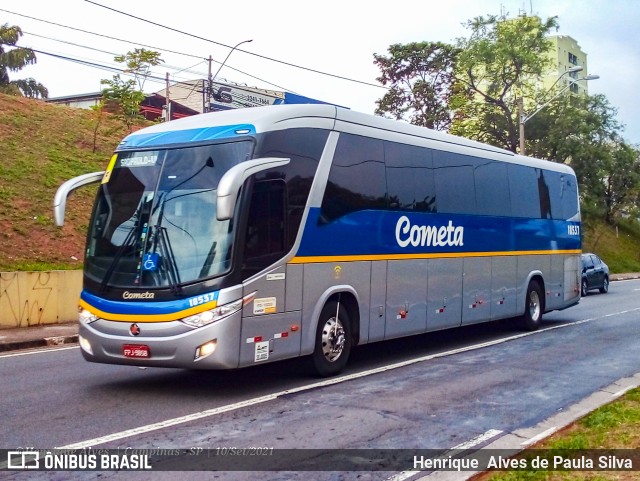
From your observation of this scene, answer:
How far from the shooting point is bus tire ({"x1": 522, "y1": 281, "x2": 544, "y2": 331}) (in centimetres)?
1681

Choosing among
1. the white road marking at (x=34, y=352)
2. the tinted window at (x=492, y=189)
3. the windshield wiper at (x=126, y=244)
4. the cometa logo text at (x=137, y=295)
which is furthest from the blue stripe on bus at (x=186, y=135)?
the tinted window at (x=492, y=189)

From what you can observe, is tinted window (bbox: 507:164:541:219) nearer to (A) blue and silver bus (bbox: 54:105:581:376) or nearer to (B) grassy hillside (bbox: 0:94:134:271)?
(A) blue and silver bus (bbox: 54:105:581:376)

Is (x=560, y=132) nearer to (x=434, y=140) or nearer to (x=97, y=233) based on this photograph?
(x=434, y=140)

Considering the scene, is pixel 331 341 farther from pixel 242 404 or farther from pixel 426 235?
pixel 426 235

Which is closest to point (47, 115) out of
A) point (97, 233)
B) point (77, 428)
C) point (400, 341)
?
point (400, 341)

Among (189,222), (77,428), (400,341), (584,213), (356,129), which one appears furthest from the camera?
(584,213)

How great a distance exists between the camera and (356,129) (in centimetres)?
1139

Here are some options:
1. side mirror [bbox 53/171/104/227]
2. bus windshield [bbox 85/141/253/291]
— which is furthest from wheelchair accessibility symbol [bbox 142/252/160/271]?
side mirror [bbox 53/171/104/227]

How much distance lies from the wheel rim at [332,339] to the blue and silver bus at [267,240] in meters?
0.02

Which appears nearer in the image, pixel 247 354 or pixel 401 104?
pixel 247 354

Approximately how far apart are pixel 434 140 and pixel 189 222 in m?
5.73

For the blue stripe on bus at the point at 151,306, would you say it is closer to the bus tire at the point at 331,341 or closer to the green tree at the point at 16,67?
the bus tire at the point at 331,341

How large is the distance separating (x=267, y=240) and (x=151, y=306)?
1.61m

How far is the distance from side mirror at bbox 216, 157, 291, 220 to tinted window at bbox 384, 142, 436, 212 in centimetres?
319
